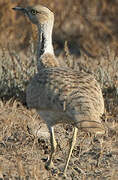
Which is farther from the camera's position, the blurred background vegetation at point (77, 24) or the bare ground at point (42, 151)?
the blurred background vegetation at point (77, 24)

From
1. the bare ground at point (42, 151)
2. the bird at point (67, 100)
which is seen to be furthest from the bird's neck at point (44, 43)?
the bird at point (67, 100)

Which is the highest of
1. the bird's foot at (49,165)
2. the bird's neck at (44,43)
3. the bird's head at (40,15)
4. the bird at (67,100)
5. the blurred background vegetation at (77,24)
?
the blurred background vegetation at (77,24)

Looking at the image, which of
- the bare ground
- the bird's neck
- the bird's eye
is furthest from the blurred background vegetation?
the bare ground

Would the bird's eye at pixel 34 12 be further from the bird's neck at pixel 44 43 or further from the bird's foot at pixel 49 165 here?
the bird's foot at pixel 49 165

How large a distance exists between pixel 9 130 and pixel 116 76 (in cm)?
161

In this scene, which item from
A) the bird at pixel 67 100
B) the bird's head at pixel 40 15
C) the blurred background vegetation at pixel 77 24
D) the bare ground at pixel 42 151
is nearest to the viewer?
the bird at pixel 67 100

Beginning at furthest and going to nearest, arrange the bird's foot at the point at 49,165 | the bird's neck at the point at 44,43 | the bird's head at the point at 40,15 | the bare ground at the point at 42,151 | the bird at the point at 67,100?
the bird's head at the point at 40,15 < the bird's neck at the point at 44,43 < the bird's foot at the point at 49,165 < the bare ground at the point at 42,151 < the bird at the point at 67,100

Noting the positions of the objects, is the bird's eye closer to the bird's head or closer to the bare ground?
the bird's head

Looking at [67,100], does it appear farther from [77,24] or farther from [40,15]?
[77,24]

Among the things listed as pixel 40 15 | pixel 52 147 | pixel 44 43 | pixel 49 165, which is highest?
pixel 40 15

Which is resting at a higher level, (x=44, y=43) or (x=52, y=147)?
(x=44, y=43)

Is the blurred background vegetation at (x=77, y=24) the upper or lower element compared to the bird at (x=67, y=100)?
upper

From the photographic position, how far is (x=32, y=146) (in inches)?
165

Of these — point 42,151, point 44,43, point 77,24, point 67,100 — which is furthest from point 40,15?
point 77,24
